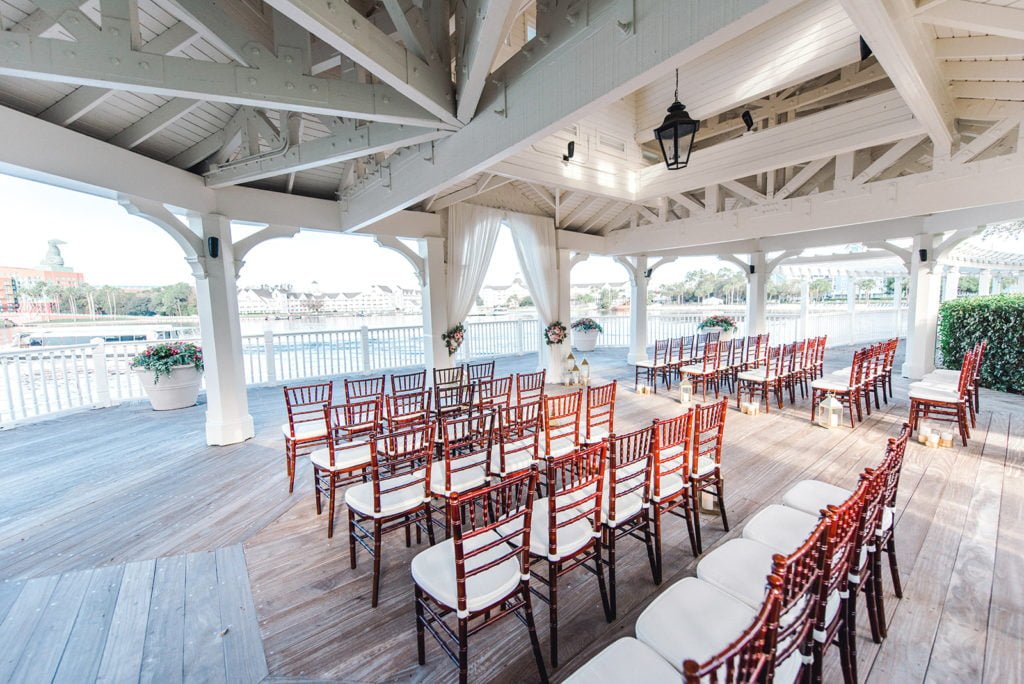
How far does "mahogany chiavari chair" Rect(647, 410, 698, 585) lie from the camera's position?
2.20 m

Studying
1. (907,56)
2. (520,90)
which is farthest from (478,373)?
(907,56)

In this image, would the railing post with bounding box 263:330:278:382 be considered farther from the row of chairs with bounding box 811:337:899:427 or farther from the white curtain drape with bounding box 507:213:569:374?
the row of chairs with bounding box 811:337:899:427

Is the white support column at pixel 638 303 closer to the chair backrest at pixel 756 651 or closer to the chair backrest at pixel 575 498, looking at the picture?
the chair backrest at pixel 575 498

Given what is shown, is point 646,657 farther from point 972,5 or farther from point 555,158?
point 555,158

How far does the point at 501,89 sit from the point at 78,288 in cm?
1313

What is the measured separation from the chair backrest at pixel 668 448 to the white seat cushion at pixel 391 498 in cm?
128

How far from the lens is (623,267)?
852 cm

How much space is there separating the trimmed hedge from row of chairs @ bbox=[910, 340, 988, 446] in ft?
6.68

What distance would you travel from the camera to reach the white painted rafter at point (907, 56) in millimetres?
1786

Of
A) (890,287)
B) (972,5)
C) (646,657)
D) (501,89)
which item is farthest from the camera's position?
(890,287)

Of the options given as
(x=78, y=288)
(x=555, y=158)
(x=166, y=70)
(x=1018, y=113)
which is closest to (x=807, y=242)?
(x=1018, y=113)

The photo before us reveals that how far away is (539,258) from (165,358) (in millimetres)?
5721

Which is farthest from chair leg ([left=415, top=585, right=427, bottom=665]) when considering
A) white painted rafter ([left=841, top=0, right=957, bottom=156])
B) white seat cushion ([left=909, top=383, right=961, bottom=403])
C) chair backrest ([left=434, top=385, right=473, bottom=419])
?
white seat cushion ([left=909, top=383, right=961, bottom=403])

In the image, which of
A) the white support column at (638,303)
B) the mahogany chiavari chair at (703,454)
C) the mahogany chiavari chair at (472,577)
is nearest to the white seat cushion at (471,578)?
the mahogany chiavari chair at (472,577)
